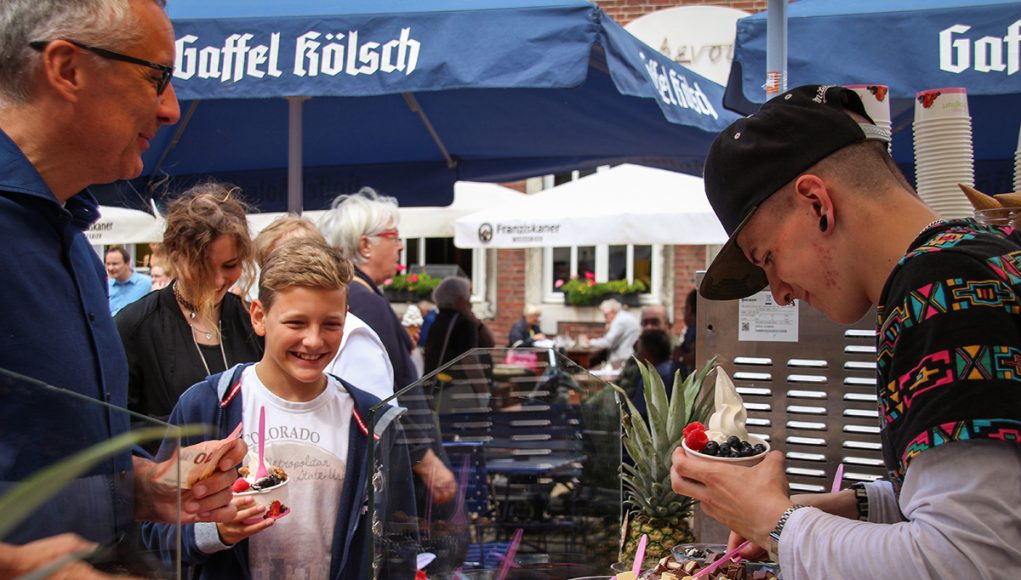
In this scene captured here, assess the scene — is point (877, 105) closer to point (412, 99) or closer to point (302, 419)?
point (302, 419)

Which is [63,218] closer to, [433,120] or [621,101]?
[621,101]

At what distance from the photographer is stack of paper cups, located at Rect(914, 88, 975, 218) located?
232cm

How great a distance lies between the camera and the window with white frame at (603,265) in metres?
15.1

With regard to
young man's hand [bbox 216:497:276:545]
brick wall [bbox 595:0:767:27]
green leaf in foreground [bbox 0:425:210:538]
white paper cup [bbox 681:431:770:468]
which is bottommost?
young man's hand [bbox 216:497:276:545]

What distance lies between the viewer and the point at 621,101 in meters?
5.29

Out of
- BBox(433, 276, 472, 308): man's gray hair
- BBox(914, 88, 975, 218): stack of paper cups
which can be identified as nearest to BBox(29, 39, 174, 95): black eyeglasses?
BBox(914, 88, 975, 218): stack of paper cups

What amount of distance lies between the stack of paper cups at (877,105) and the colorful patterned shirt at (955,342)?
334mm

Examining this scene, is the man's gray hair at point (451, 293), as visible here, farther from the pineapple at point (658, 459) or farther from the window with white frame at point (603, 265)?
the window with white frame at point (603, 265)

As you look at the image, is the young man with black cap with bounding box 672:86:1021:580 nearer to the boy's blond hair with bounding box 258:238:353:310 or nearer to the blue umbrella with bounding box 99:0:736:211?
the boy's blond hair with bounding box 258:238:353:310

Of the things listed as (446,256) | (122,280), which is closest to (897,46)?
(122,280)

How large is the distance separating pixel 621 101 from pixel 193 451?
14.5 ft

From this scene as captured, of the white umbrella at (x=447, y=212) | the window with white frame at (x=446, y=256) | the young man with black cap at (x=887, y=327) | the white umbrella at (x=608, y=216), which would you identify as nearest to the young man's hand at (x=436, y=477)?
the young man with black cap at (x=887, y=327)

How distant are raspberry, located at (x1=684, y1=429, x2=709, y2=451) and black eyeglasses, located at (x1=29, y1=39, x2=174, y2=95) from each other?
1193 millimetres

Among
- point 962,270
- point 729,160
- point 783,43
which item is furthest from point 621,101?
point 962,270
